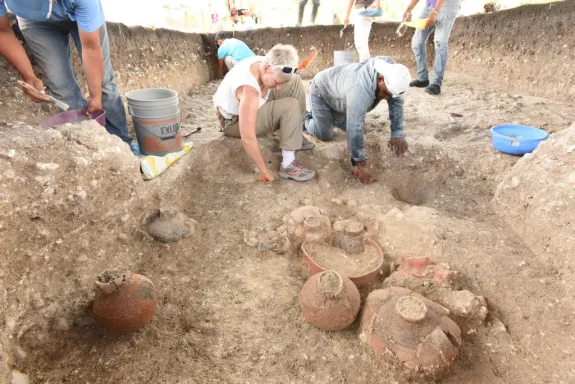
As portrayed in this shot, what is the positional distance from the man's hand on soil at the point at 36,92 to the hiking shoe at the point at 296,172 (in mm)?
1836

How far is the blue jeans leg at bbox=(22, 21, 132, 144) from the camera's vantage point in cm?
243

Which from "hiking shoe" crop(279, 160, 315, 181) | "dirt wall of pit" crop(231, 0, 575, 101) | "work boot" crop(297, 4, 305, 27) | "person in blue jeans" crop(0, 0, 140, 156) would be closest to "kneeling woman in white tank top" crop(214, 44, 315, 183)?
"hiking shoe" crop(279, 160, 315, 181)

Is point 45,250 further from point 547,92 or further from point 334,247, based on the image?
point 547,92

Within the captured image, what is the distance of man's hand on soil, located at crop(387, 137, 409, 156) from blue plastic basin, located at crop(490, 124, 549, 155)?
759 mm

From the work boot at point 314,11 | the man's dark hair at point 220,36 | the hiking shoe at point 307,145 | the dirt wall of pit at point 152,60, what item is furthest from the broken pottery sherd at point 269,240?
the work boot at point 314,11

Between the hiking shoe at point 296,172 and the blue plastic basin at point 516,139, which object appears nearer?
the blue plastic basin at point 516,139

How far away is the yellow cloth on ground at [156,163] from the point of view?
2.57 metres

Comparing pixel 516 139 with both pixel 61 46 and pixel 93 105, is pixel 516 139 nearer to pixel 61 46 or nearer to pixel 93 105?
pixel 93 105

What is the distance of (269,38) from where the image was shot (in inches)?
270

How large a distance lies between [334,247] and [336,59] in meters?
4.31

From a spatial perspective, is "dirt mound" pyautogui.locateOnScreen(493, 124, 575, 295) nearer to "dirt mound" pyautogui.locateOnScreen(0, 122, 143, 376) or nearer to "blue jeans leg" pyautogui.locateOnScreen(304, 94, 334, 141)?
"blue jeans leg" pyautogui.locateOnScreen(304, 94, 334, 141)

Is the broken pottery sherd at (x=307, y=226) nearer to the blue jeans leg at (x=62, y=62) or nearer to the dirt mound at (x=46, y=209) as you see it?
the dirt mound at (x=46, y=209)

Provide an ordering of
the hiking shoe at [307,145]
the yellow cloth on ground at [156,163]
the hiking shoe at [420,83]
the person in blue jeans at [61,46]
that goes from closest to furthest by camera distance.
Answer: the person in blue jeans at [61,46] → the yellow cloth on ground at [156,163] → the hiking shoe at [307,145] → the hiking shoe at [420,83]

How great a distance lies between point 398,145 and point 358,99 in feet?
2.45
